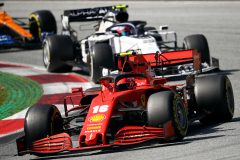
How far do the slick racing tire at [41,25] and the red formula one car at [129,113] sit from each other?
13213 millimetres

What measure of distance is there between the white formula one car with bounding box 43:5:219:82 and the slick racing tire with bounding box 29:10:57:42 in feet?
11.7

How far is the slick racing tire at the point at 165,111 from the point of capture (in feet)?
35.1

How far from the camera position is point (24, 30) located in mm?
25047

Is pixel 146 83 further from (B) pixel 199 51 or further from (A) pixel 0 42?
(A) pixel 0 42

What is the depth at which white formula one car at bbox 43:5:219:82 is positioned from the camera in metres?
17.7

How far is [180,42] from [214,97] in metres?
12.9

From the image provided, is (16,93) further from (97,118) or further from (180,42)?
(180,42)

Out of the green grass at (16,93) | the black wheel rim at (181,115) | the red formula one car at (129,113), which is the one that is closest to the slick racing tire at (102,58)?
the green grass at (16,93)

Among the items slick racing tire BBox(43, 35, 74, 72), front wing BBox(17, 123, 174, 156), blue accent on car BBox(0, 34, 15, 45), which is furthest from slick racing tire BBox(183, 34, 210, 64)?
blue accent on car BBox(0, 34, 15, 45)

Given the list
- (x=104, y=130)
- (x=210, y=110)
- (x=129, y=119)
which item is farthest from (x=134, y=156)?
(x=210, y=110)

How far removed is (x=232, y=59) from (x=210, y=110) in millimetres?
8530

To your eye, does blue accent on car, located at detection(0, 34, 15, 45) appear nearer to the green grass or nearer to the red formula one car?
the green grass

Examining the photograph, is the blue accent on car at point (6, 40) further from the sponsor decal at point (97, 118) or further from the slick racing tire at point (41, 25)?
the sponsor decal at point (97, 118)

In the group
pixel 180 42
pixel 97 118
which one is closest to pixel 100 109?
pixel 97 118
